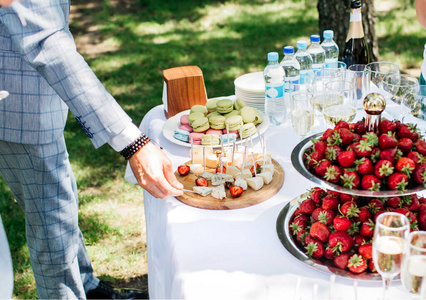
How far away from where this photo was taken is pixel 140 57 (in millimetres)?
6191

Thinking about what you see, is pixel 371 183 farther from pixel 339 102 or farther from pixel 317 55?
pixel 317 55

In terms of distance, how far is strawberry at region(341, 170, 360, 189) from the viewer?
1.16 metres

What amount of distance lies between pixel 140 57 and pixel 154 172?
4.90m

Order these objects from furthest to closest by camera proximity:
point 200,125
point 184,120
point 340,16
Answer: point 340,16 < point 184,120 < point 200,125

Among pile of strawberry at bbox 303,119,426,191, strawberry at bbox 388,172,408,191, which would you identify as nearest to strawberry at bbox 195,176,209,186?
pile of strawberry at bbox 303,119,426,191

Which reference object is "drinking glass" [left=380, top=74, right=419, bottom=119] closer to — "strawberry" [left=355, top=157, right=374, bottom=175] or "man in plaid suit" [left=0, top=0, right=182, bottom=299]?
"strawberry" [left=355, top=157, right=374, bottom=175]

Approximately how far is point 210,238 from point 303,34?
5.41 metres

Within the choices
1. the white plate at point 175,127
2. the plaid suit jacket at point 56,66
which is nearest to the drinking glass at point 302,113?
the white plate at point 175,127

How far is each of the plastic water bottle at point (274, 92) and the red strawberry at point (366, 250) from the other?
1.03m

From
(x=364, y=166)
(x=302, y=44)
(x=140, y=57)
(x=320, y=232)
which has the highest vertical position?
(x=302, y=44)

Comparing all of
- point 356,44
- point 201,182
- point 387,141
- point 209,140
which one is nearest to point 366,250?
point 387,141

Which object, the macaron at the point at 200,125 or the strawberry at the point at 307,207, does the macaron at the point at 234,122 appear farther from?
the strawberry at the point at 307,207

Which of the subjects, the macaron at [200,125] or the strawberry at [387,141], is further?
the macaron at [200,125]

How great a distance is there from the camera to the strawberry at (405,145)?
4.02ft
